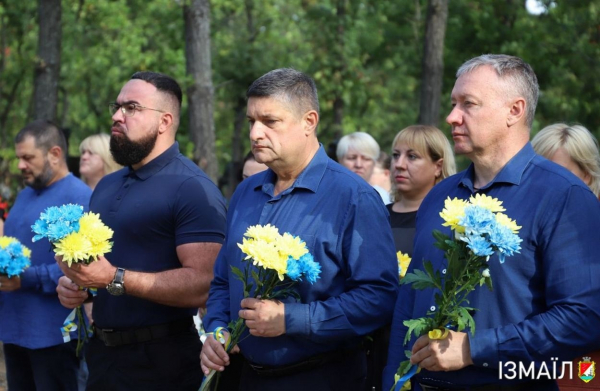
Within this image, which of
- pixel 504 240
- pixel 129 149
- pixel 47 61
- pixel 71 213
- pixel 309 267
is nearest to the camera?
pixel 504 240

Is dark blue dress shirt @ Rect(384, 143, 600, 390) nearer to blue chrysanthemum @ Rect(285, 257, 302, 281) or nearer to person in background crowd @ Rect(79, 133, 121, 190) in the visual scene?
blue chrysanthemum @ Rect(285, 257, 302, 281)

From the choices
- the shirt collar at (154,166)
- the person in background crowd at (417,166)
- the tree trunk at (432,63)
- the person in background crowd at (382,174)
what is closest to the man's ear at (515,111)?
the shirt collar at (154,166)

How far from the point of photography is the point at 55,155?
23.9ft

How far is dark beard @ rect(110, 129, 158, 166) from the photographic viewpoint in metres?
5.29

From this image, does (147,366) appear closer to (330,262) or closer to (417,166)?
(330,262)

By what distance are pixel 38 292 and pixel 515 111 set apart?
4.47 metres

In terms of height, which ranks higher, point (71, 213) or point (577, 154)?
point (577, 154)

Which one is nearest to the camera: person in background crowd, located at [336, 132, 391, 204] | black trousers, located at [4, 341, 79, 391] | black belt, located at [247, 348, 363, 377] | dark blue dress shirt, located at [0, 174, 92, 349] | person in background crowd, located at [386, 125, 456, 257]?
black belt, located at [247, 348, 363, 377]

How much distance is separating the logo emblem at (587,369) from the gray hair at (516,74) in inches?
43.9

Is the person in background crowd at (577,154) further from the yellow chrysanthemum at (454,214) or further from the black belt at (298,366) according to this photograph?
the yellow chrysanthemum at (454,214)

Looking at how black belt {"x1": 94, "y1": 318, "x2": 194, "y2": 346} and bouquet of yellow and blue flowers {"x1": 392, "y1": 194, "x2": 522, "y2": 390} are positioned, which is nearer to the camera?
bouquet of yellow and blue flowers {"x1": 392, "y1": 194, "x2": 522, "y2": 390}

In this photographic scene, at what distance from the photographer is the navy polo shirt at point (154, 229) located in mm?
5074

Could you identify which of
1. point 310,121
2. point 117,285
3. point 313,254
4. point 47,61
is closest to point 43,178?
point 117,285

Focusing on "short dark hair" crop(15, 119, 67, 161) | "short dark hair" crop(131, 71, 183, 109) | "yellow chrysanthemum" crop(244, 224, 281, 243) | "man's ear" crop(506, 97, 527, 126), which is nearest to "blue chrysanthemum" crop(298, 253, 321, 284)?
"yellow chrysanthemum" crop(244, 224, 281, 243)
